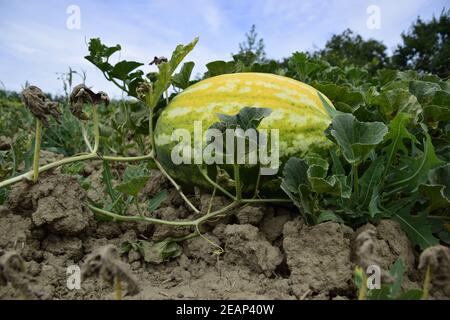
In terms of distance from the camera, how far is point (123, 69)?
2314mm

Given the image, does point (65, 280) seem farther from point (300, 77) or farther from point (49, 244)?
point (300, 77)

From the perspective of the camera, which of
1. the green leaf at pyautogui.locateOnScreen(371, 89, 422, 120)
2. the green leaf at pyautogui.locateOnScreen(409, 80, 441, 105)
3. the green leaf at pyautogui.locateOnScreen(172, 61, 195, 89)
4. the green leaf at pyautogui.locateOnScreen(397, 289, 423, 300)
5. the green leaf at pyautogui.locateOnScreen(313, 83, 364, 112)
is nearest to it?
the green leaf at pyautogui.locateOnScreen(397, 289, 423, 300)

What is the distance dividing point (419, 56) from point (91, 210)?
2401 centimetres

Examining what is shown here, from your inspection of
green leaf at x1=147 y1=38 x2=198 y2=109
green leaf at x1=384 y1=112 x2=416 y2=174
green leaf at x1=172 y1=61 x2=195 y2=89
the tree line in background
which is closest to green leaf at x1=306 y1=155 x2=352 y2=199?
green leaf at x1=384 y1=112 x2=416 y2=174

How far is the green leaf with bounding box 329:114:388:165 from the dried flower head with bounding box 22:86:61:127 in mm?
1031

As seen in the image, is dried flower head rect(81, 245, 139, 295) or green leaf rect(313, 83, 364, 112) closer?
dried flower head rect(81, 245, 139, 295)

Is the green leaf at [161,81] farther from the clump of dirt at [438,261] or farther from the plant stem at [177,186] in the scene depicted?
the clump of dirt at [438,261]

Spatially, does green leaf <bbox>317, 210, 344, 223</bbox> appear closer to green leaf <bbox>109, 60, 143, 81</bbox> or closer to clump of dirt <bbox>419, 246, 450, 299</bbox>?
clump of dirt <bbox>419, 246, 450, 299</bbox>

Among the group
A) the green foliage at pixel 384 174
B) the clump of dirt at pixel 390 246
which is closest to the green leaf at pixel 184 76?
the green foliage at pixel 384 174

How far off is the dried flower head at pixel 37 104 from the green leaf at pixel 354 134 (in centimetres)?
103

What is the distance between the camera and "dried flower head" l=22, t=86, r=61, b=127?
1.68 m

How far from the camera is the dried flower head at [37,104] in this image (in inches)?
66.1

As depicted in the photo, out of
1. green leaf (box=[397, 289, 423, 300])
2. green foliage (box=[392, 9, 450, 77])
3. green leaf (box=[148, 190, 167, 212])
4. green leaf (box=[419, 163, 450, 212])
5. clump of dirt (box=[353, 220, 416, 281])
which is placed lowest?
green leaf (box=[397, 289, 423, 300])
